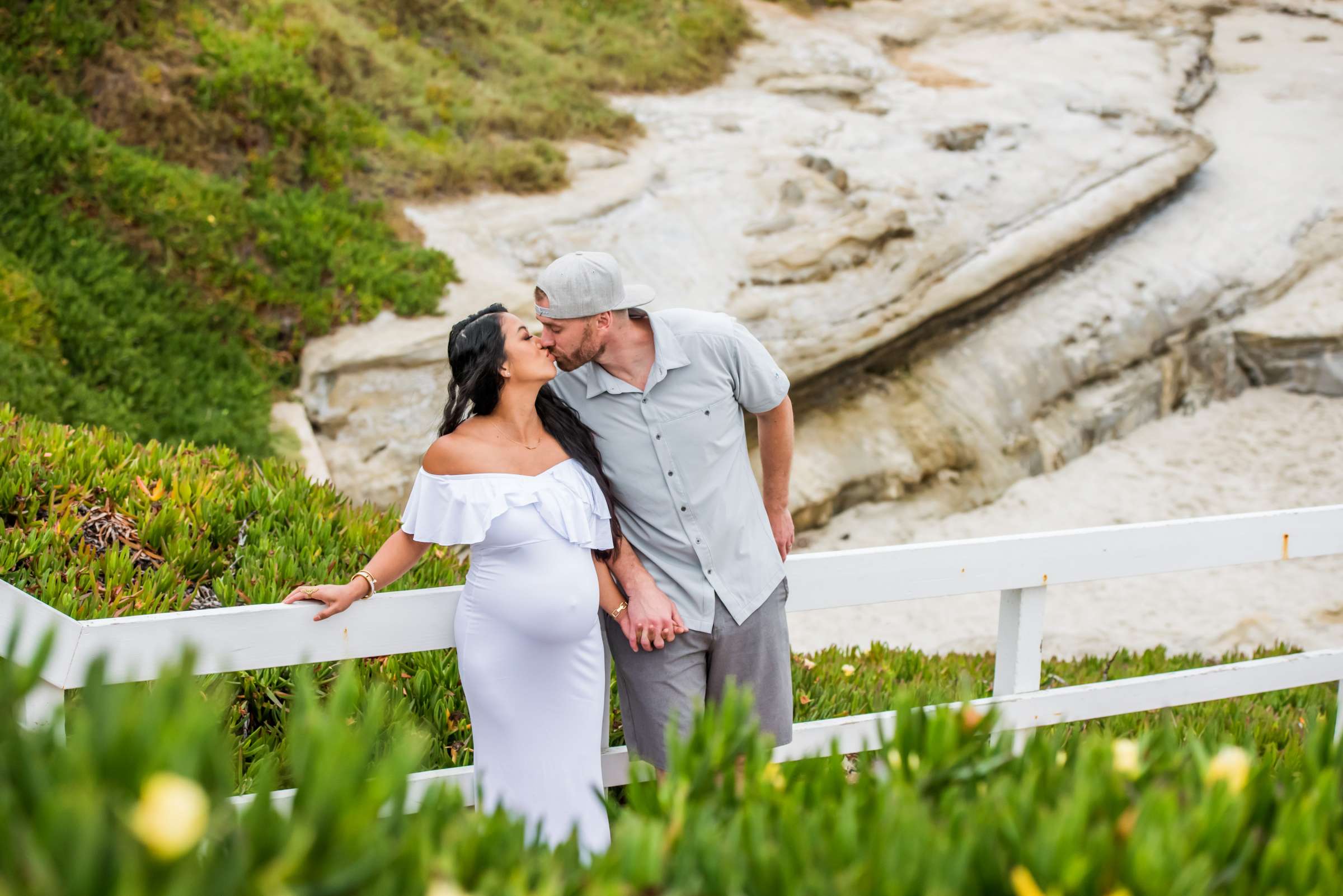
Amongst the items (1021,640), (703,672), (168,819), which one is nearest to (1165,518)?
(1021,640)

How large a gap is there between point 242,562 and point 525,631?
1845 mm

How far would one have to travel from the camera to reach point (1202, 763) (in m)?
1.37

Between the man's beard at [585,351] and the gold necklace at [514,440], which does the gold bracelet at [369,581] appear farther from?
the man's beard at [585,351]

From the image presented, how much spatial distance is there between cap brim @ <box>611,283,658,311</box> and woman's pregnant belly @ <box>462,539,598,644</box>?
656mm

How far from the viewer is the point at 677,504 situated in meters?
2.82

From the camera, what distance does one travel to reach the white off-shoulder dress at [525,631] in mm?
2572

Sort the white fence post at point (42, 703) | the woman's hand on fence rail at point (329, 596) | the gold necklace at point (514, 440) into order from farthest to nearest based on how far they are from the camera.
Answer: the gold necklace at point (514, 440), the woman's hand on fence rail at point (329, 596), the white fence post at point (42, 703)

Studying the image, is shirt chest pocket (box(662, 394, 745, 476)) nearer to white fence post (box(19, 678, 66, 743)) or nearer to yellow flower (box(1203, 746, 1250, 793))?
white fence post (box(19, 678, 66, 743))

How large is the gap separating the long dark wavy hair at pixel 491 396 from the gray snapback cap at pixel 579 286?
14 centimetres

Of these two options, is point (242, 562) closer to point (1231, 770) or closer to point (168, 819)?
point (168, 819)

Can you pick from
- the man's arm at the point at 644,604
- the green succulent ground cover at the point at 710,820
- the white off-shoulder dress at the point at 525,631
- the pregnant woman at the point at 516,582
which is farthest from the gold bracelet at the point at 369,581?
the green succulent ground cover at the point at 710,820

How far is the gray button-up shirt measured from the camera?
282 centimetres

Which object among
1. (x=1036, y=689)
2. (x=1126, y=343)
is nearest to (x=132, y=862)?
(x=1036, y=689)

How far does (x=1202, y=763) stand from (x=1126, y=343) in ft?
34.1
